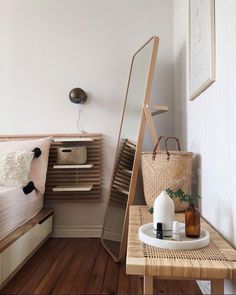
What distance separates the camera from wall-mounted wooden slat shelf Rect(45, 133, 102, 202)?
242cm

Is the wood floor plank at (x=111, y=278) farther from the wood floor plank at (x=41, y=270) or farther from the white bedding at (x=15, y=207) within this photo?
the white bedding at (x=15, y=207)

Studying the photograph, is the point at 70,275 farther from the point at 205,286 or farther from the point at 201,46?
the point at 201,46

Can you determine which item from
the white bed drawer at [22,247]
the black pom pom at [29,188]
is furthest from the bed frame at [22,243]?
the black pom pom at [29,188]

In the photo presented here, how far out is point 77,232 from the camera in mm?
2455

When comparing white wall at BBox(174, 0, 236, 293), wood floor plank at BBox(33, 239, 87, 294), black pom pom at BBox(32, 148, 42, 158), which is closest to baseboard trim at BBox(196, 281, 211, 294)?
white wall at BBox(174, 0, 236, 293)

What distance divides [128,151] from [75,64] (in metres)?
1.03

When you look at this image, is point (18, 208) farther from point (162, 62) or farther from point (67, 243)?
point (162, 62)

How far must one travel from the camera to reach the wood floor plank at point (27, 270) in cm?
155

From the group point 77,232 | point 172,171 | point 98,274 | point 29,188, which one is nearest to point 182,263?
point 172,171

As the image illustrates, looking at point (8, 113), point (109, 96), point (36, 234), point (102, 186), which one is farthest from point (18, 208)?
point (109, 96)

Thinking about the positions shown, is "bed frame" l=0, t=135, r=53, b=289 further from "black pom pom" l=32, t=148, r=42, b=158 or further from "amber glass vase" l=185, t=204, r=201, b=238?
"amber glass vase" l=185, t=204, r=201, b=238

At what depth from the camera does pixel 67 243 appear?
229 cm

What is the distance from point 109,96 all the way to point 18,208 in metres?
1.28

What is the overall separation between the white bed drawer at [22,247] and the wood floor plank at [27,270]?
2.7 inches
